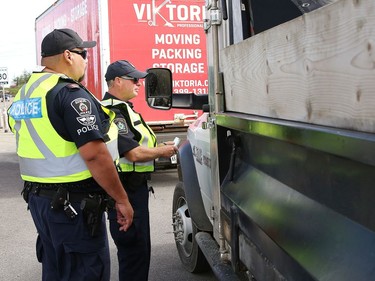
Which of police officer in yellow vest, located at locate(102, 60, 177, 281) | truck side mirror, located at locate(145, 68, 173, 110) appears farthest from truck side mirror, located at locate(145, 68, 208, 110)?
police officer in yellow vest, located at locate(102, 60, 177, 281)

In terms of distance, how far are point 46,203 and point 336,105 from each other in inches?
71.0

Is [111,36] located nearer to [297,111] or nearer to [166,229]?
[166,229]

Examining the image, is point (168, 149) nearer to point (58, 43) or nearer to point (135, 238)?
point (135, 238)

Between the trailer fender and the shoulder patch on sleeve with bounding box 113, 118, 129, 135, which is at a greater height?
the shoulder patch on sleeve with bounding box 113, 118, 129, 135

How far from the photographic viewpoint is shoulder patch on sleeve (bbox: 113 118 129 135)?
11.0 ft

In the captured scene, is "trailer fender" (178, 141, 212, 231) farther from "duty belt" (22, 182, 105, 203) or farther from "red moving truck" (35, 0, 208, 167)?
"red moving truck" (35, 0, 208, 167)

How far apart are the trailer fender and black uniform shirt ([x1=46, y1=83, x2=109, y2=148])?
3.93 ft

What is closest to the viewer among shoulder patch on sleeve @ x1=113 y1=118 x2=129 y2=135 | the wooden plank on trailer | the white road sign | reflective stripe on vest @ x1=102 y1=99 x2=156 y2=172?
the wooden plank on trailer

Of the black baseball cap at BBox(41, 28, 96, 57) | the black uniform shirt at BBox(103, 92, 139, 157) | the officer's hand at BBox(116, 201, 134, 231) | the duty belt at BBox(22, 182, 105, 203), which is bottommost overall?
the officer's hand at BBox(116, 201, 134, 231)

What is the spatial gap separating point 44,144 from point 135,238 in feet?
3.77

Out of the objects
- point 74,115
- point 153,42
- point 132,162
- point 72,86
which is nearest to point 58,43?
point 72,86

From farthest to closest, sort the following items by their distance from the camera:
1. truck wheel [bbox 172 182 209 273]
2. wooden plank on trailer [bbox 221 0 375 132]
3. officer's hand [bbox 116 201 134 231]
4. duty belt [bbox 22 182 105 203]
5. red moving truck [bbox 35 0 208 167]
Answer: red moving truck [bbox 35 0 208 167] → truck wheel [bbox 172 182 209 273] → officer's hand [bbox 116 201 134 231] → duty belt [bbox 22 182 105 203] → wooden plank on trailer [bbox 221 0 375 132]

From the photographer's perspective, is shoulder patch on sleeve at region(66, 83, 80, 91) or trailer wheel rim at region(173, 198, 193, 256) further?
trailer wheel rim at region(173, 198, 193, 256)

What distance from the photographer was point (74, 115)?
8.37ft
